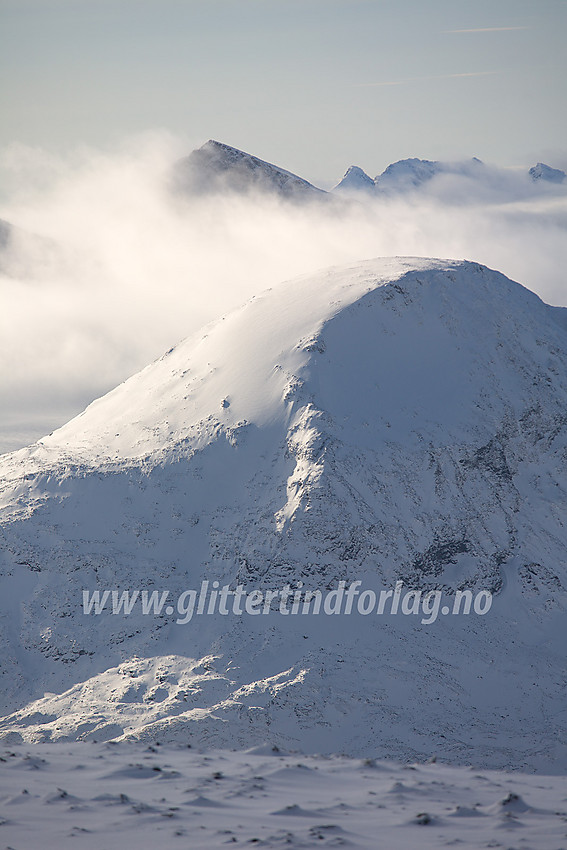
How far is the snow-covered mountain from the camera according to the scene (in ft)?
160

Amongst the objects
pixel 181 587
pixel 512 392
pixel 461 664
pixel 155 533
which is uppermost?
pixel 512 392

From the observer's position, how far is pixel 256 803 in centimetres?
1769

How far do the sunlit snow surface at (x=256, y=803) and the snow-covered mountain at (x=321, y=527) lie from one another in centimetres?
2605

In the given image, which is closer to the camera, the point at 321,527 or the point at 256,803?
the point at 256,803

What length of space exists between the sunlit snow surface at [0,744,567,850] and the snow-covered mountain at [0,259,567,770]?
85.5ft

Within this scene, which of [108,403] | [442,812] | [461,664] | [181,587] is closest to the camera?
[442,812]

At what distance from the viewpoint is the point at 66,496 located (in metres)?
63.7

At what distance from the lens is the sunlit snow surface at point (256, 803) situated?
15.6m

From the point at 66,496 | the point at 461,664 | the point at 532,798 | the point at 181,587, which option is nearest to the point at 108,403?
the point at 66,496

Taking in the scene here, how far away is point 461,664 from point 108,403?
1764 inches

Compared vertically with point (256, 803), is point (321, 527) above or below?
above

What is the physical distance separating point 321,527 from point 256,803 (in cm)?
4056

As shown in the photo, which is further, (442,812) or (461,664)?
(461,664)

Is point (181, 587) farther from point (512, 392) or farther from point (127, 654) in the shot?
point (512, 392)
